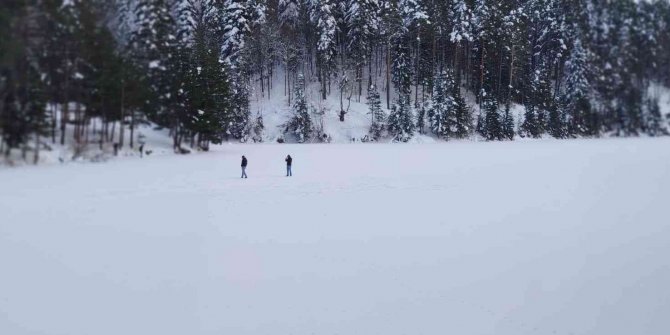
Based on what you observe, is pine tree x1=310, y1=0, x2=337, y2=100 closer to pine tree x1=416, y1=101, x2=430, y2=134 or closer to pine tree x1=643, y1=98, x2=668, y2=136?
pine tree x1=416, y1=101, x2=430, y2=134

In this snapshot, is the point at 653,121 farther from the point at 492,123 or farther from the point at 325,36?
the point at 325,36

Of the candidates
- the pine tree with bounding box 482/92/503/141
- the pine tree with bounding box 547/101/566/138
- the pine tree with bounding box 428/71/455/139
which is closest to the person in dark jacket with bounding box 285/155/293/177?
the pine tree with bounding box 428/71/455/139

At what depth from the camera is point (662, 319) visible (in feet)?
25.0

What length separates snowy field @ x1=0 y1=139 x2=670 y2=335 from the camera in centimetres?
746

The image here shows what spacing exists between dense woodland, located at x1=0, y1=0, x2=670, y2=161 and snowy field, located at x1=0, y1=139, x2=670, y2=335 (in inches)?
238

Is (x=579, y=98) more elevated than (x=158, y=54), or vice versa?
(x=579, y=98)

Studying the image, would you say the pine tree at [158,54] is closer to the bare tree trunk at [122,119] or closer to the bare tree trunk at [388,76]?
the bare tree trunk at [122,119]

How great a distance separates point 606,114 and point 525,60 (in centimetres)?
1645

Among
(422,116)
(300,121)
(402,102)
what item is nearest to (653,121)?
(422,116)

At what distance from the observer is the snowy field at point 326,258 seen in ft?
24.5

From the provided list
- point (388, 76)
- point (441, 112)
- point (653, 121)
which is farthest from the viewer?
point (388, 76)

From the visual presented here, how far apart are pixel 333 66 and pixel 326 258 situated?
189 ft

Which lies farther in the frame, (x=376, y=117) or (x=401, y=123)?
(x=376, y=117)

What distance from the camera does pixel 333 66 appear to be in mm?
65188
